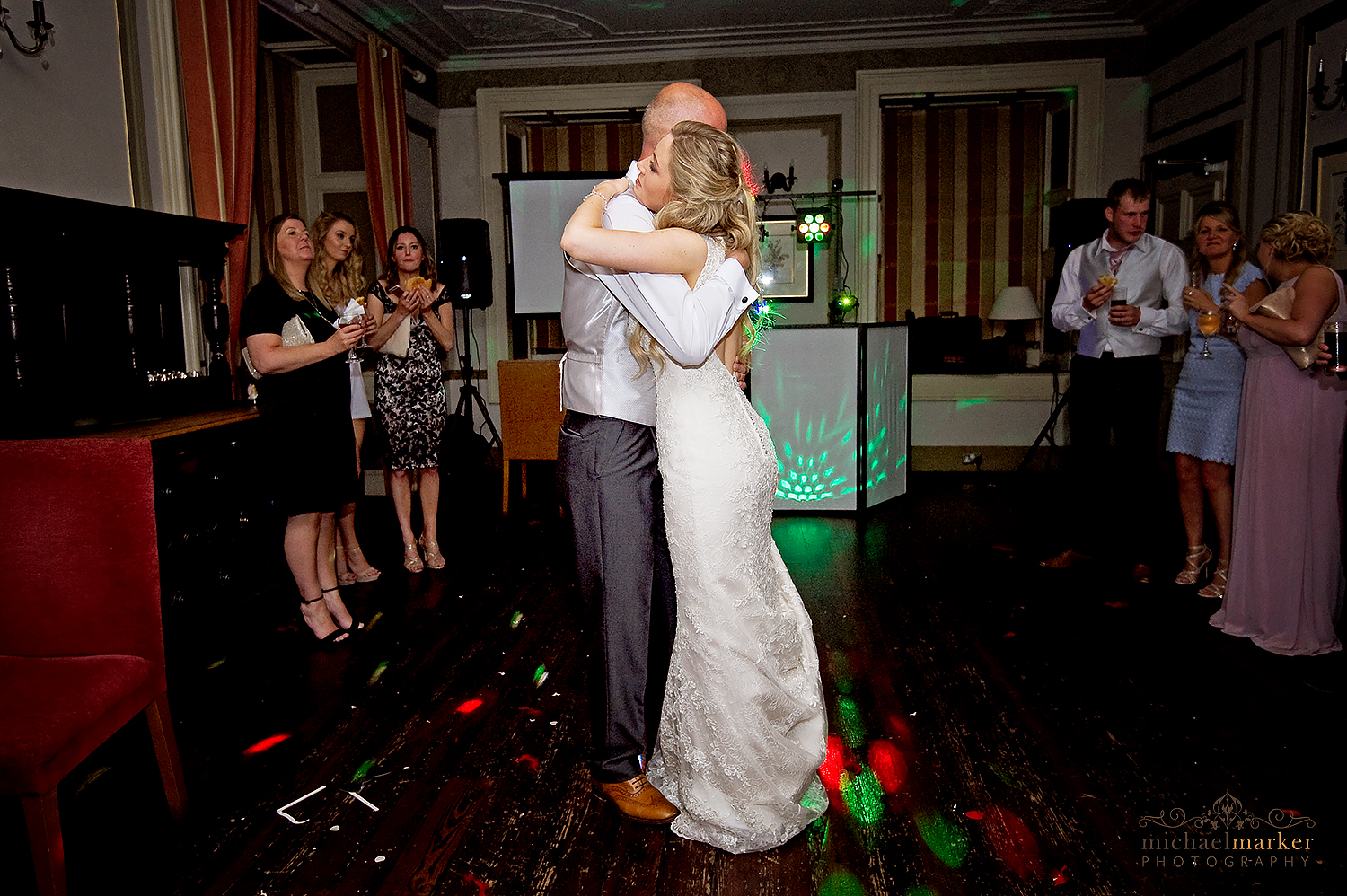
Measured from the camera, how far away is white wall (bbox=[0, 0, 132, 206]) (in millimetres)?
2787

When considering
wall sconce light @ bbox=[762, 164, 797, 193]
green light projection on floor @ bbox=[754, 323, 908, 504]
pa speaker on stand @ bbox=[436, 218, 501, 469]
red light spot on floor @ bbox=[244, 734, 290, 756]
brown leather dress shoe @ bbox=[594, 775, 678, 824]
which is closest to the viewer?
brown leather dress shoe @ bbox=[594, 775, 678, 824]

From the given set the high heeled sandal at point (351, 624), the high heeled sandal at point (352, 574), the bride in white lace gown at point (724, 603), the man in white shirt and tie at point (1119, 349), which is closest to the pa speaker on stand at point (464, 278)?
the high heeled sandal at point (352, 574)

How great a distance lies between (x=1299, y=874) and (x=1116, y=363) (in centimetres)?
253

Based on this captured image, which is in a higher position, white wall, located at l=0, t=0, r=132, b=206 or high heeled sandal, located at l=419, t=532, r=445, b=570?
white wall, located at l=0, t=0, r=132, b=206

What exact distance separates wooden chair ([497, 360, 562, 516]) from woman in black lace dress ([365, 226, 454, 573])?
3.68 ft

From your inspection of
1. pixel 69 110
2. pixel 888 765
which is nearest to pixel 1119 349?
pixel 888 765

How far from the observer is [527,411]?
17.3ft

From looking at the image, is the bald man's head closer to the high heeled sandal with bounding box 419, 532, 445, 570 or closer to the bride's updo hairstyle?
the bride's updo hairstyle

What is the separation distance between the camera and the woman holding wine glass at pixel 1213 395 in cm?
339

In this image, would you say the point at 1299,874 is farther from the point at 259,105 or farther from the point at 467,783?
the point at 259,105

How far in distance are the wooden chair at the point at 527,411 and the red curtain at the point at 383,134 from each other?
4.96 feet

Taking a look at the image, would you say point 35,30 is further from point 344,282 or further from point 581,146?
point 581,146

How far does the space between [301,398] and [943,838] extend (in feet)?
7.86

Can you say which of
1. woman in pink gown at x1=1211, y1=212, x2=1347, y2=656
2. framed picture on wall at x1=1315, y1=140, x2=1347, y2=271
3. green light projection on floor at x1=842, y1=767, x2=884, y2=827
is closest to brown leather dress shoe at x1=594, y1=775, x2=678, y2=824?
green light projection on floor at x1=842, y1=767, x2=884, y2=827
